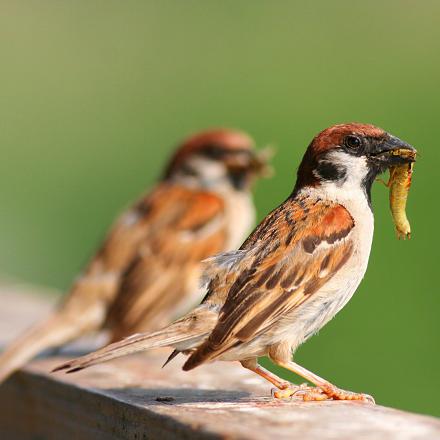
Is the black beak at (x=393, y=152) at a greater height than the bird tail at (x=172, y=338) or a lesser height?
greater

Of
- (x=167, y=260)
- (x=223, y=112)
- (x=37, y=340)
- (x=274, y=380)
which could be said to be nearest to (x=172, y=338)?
(x=274, y=380)

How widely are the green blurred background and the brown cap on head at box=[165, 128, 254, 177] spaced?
720mm

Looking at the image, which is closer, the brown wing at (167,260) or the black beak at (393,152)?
the black beak at (393,152)

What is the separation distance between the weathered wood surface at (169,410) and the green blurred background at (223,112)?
2414mm

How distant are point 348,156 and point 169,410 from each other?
1.27m

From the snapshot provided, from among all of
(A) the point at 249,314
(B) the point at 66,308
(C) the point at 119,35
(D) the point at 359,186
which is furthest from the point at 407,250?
(C) the point at 119,35

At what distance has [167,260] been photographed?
5.80 metres

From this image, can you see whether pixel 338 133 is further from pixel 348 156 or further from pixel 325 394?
pixel 325 394

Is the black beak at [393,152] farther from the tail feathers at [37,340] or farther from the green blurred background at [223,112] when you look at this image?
the green blurred background at [223,112]

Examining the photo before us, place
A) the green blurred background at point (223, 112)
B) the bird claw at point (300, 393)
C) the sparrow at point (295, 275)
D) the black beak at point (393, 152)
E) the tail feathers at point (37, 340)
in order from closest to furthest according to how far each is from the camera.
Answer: the bird claw at point (300, 393)
the sparrow at point (295, 275)
the black beak at point (393, 152)
the tail feathers at point (37, 340)
the green blurred background at point (223, 112)

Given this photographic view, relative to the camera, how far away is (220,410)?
2.96 metres

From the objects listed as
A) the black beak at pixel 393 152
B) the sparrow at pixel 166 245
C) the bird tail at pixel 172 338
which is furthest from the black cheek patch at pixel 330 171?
the sparrow at pixel 166 245

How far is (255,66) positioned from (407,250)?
6007 millimetres

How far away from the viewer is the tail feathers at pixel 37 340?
4.18m
